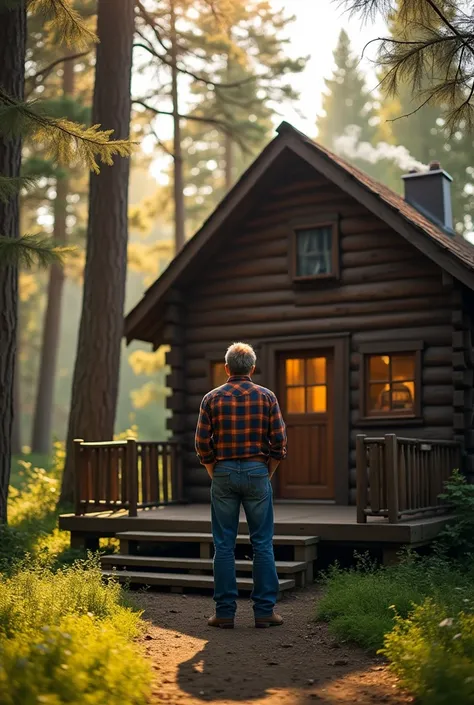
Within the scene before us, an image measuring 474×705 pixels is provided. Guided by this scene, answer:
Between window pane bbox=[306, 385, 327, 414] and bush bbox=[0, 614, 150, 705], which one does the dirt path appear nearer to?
bush bbox=[0, 614, 150, 705]

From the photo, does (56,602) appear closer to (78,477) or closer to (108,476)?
(108,476)

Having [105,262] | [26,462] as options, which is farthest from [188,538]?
[26,462]

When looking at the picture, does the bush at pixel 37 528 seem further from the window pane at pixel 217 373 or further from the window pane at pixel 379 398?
the window pane at pixel 379 398

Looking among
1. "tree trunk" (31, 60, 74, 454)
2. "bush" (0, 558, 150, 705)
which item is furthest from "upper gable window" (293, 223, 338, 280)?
"tree trunk" (31, 60, 74, 454)

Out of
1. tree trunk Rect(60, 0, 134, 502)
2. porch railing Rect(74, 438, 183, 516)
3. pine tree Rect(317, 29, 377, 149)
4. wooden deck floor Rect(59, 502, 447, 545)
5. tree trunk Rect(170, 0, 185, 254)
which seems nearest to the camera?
wooden deck floor Rect(59, 502, 447, 545)

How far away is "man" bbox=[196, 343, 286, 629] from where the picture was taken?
8.12m

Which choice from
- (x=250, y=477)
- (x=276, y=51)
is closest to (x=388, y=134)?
(x=276, y=51)

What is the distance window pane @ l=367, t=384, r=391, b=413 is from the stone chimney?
154 inches

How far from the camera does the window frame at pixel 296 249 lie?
14391 millimetres

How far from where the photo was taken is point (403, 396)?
45.3 feet

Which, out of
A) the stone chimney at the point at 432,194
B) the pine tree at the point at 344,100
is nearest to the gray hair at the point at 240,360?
the stone chimney at the point at 432,194

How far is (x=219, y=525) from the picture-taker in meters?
8.16

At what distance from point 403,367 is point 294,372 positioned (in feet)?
6.00

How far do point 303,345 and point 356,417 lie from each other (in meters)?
1.39
